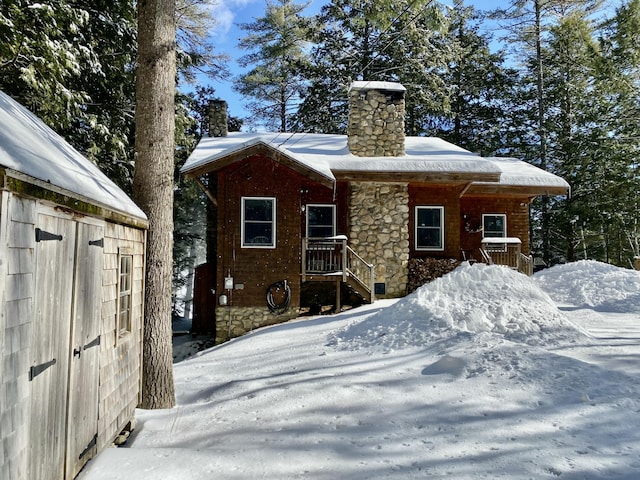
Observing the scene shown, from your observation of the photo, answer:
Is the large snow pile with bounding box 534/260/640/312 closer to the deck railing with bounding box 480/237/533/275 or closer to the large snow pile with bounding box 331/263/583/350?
the deck railing with bounding box 480/237/533/275

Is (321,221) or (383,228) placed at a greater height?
(321,221)

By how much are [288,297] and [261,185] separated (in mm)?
3071

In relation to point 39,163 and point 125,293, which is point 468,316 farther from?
point 39,163

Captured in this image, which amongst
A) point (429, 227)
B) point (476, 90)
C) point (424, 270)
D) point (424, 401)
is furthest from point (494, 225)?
point (476, 90)

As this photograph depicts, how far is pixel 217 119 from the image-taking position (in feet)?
49.2

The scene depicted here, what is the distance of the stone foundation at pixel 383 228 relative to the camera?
12.1m

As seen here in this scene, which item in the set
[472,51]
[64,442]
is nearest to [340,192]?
[64,442]

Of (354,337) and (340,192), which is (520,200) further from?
(354,337)

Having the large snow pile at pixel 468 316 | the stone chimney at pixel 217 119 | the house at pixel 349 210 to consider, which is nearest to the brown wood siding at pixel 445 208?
the house at pixel 349 210

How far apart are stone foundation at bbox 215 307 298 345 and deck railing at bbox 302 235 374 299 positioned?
4.42 ft

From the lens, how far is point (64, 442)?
280 centimetres

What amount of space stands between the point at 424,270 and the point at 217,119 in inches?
357

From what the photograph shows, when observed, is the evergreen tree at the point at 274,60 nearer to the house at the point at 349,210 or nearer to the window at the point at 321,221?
the house at the point at 349,210

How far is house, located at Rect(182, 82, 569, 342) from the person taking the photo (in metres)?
10.9
